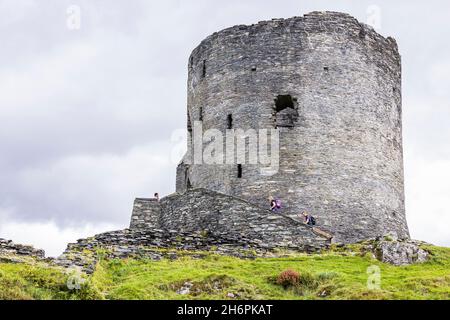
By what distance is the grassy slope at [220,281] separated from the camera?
2047cm

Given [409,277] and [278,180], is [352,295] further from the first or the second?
[278,180]

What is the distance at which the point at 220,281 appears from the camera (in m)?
22.0

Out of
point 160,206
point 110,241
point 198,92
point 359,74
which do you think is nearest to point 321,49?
point 359,74

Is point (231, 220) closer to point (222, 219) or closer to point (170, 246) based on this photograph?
point (222, 219)

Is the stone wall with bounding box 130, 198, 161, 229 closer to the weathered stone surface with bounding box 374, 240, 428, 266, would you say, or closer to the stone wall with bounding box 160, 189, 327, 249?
the stone wall with bounding box 160, 189, 327, 249

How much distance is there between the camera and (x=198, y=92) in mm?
40594

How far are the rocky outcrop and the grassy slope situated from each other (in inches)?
88.8

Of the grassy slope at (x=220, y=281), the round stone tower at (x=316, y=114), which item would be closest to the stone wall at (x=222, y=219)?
the round stone tower at (x=316, y=114)

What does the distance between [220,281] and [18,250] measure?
7.47 meters

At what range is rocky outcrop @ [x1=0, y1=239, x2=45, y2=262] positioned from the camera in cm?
2620

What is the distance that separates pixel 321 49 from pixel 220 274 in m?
18.0

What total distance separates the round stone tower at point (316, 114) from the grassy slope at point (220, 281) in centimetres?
1001
